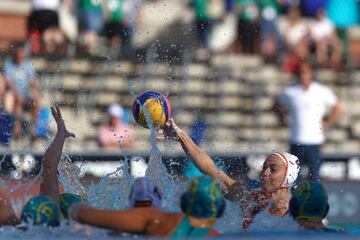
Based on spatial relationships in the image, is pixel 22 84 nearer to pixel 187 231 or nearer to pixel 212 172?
pixel 212 172

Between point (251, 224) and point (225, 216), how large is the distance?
51 cm

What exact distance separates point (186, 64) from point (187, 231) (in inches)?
369

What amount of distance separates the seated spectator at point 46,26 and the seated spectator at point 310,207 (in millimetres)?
8137

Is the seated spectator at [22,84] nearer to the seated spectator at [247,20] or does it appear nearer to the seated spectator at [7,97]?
the seated spectator at [7,97]

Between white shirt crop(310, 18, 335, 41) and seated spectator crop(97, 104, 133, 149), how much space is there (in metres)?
3.14

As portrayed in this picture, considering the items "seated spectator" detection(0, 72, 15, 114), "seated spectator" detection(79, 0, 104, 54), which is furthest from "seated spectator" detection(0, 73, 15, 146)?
"seated spectator" detection(79, 0, 104, 54)

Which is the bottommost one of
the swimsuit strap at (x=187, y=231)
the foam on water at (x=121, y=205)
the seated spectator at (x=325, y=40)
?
the foam on water at (x=121, y=205)

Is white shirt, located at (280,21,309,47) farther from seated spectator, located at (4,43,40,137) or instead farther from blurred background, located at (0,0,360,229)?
seated spectator, located at (4,43,40,137)

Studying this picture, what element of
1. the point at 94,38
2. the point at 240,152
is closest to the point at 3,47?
the point at 94,38

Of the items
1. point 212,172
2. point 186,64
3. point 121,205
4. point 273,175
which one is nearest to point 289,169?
point 273,175

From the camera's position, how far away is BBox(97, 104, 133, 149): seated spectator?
42.4 ft

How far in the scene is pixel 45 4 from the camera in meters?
13.7

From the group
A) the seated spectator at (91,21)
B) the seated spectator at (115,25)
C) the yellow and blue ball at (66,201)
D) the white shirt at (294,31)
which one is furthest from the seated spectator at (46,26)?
the yellow and blue ball at (66,201)

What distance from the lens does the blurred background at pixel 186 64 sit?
13359 mm
